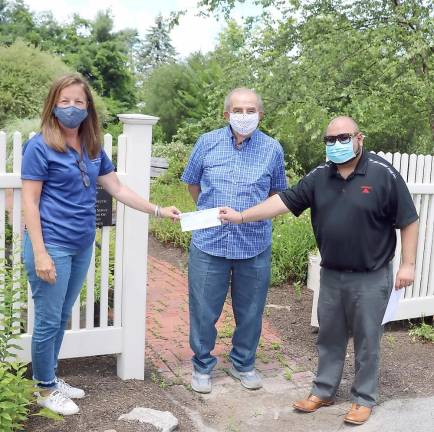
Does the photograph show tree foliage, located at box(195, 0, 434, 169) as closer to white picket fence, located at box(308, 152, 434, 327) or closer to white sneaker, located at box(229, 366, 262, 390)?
white picket fence, located at box(308, 152, 434, 327)

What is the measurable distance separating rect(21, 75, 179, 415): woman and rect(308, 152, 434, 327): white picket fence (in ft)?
8.20

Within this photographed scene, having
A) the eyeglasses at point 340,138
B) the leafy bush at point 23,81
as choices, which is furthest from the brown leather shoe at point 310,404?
the leafy bush at point 23,81

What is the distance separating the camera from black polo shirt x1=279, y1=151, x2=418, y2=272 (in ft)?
11.3

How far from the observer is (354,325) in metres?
3.68

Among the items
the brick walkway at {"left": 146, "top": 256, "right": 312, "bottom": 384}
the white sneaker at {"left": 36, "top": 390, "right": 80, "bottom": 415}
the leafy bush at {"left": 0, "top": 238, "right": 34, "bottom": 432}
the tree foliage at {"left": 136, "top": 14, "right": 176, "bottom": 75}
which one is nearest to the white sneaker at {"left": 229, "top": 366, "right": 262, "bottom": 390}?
the brick walkway at {"left": 146, "top": 256, "right": 312, "bottom": 384}

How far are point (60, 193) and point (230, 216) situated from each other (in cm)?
107

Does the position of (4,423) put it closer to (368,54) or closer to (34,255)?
(34,255)

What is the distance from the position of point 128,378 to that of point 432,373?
92.0 inches

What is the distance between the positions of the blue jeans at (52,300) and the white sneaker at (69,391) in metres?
0.12

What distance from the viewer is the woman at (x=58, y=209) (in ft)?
10.1

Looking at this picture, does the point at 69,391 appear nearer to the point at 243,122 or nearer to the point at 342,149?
the point at 243,122

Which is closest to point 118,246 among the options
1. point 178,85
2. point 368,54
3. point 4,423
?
point 4,423

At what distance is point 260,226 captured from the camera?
3.89 meters

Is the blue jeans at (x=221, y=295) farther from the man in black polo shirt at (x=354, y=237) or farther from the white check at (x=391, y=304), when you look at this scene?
the white check at (x=391, y=304)
